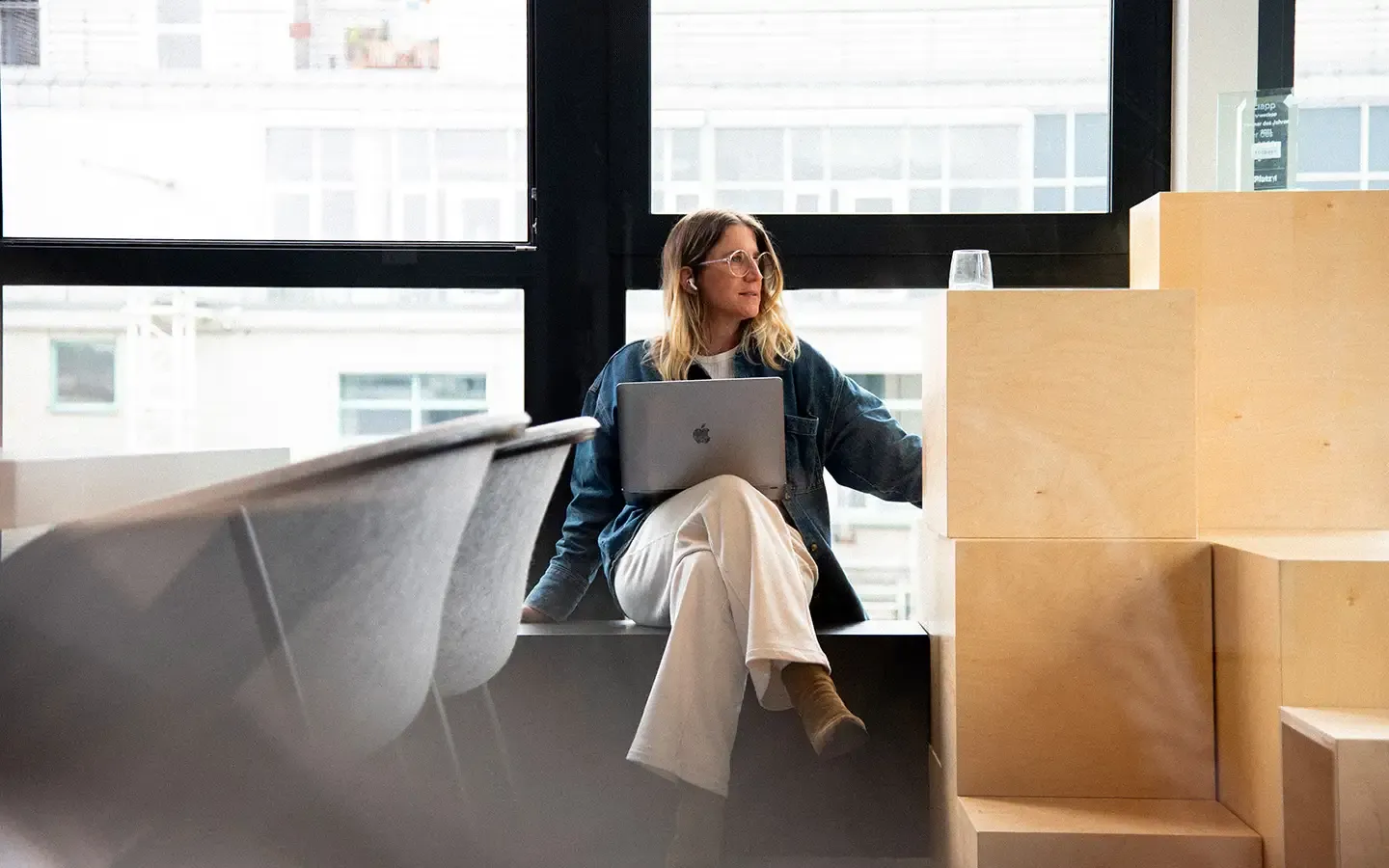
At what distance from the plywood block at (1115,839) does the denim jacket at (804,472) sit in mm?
646

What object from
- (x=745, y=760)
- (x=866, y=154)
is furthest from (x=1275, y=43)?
(x=745, y=760)

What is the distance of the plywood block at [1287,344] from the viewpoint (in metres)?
2.05

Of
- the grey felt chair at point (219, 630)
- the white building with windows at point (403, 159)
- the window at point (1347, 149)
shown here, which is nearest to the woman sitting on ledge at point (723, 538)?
the white building with windows at point (403, 159)

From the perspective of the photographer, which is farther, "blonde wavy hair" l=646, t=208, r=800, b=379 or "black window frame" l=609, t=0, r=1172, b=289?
"black window frame" l=609, t=0, r=1172, b=289

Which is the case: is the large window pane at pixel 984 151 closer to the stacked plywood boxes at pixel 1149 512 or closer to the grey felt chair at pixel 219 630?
the stacked plywood boxes at pixel 1149 512

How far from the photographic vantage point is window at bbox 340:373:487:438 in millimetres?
2658

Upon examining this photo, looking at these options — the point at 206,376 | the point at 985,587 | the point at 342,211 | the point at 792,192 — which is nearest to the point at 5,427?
the point at 206,376

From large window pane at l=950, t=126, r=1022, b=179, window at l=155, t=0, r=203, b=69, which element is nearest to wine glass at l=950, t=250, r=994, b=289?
large window pane at l=950, t=126, r=1022, b=179

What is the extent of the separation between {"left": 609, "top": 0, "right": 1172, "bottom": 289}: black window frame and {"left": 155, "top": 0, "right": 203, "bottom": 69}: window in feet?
3.18

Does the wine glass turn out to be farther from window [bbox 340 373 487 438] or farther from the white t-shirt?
window [bbox 340 373 487 438]

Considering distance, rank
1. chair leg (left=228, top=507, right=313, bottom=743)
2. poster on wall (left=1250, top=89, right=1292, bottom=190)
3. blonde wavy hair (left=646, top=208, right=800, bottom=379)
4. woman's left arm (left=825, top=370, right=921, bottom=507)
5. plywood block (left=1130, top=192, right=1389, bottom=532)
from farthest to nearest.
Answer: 1. blonde wavy hair (left=646, top=208, right=800, bottom=379)
2. woman's left arm (left=825, top=370, right=921, bottom=507)
3. poster on wall (left=1250, top=89, right=1292, bottom=190)
4. plywood block (left=1130, top=192, right=1389, bottom=532)
5. chair leg (left=228, top=507, right=313, bottom=743)

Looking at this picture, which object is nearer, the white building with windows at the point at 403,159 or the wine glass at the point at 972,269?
the wine glass at the point at 972,269

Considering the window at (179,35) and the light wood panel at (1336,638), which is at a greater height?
the window at (179,35)

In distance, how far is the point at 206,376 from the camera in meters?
2.65
